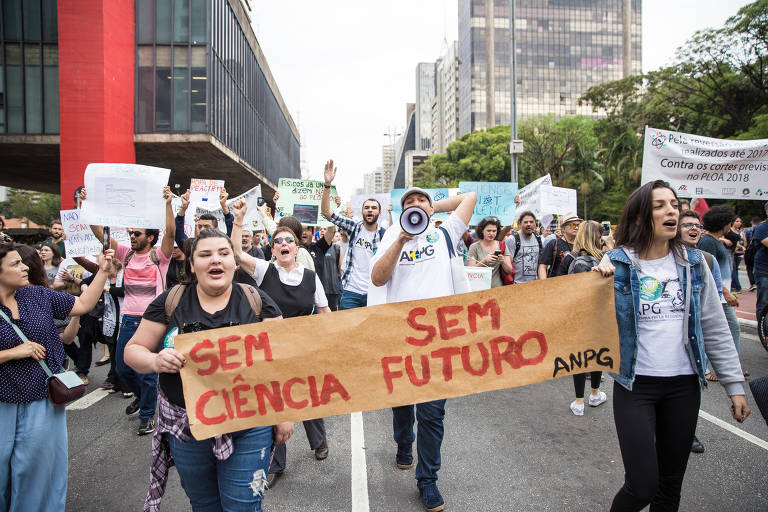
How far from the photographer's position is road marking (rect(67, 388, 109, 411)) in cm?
517

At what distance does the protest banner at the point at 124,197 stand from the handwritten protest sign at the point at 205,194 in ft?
Result: 10.8

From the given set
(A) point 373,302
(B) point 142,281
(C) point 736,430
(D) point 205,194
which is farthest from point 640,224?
(D) point 205,194

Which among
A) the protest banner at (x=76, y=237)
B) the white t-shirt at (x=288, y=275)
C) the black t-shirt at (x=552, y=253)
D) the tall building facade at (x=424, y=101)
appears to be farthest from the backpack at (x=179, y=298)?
the tall building facade at (x=424, y=101)

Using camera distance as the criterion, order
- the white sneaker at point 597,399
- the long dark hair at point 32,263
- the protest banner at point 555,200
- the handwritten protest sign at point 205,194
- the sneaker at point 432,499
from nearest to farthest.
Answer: the long dark hair at point 32,263, the sneaker at point 432,499, the white sneaker at point 597,399, the handwritten protest sign at point 205,194, the protest banner at point 555,200

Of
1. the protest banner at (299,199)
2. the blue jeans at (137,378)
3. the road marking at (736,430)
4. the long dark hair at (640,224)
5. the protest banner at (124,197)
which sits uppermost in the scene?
the protest banner at (299,199)

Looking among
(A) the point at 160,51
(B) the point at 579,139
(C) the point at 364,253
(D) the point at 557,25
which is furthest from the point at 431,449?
(D) the point at 557,25

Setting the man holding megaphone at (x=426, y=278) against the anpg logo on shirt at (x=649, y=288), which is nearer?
the anpg logo on shirt at (x=649, y=288)

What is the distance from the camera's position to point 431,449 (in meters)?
3.00

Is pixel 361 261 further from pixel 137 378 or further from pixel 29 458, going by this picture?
pixel 29 458

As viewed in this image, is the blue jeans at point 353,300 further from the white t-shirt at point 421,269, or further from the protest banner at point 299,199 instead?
the protest banner at point 299,199

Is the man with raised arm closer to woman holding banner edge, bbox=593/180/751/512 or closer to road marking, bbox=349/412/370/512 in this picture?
road marking, bbox=349/412/370/512

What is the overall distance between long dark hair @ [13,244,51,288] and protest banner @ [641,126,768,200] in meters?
6.26

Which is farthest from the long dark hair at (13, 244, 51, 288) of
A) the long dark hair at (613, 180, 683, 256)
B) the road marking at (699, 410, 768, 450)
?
the road marking at (699, 410, 768, 450)

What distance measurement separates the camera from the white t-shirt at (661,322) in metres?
2.33
